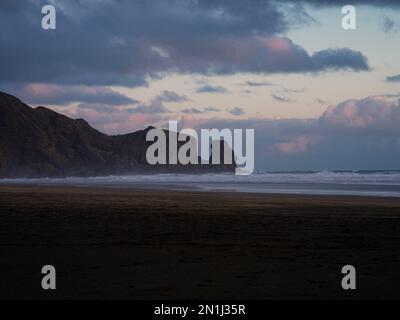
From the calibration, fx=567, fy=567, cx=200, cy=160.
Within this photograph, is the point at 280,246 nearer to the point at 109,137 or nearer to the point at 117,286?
the point at 117,286

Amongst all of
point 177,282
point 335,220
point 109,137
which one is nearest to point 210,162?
point 109,137

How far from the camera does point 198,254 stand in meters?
12.8

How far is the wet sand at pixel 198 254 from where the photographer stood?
31.1 feet

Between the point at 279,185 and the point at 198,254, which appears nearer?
the point at 198,254

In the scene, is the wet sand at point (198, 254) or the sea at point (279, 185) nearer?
the wet sand at point (198, 254)

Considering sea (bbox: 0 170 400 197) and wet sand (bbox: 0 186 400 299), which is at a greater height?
sea (bbox: 0 170 400 197)

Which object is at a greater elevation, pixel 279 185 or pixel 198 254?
pixel 279 185

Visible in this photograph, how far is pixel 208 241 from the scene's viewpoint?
1477 centimetres

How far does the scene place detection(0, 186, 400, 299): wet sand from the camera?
31.1ft

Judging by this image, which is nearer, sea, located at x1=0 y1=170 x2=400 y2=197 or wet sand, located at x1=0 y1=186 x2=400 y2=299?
wet sand, located at x1=0 y1=186 x2=400 y2=299

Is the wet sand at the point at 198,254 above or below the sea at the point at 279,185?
below
